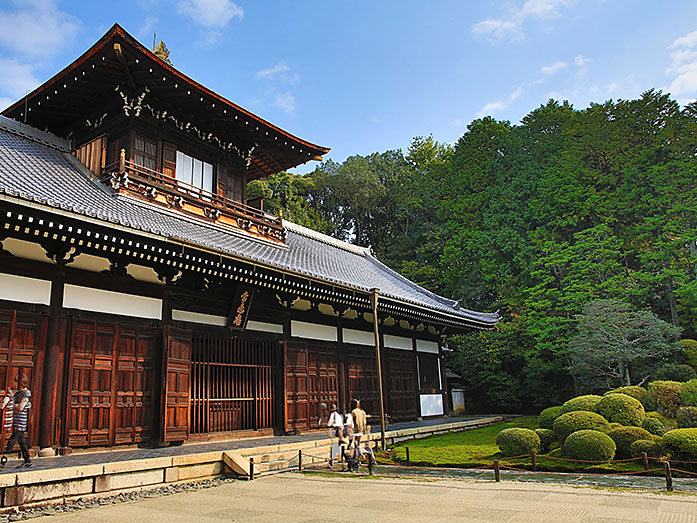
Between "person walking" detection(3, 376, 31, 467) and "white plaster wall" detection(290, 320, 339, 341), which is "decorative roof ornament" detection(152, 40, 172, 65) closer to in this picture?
"white plaster wall" detection(290, 320, 339, 341)

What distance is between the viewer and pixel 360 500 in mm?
6414

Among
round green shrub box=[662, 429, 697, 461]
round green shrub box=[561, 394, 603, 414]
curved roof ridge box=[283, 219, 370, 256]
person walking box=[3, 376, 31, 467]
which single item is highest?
curved roof ridge box=[283, 219, 370, 256]

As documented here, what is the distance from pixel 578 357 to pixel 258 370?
13.7 meters

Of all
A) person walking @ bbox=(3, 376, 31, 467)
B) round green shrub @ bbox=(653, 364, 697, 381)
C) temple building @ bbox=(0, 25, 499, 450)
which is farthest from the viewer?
round green shrub @ bbox=(653, 364, 697, 381)

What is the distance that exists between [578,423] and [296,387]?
6480 mm

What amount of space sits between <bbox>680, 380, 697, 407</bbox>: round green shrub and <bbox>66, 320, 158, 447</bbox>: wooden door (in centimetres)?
1210

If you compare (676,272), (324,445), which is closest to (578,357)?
(676,272)

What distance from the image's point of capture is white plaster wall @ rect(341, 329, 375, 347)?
589 inches

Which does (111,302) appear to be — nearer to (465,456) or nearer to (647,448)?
(465,456)

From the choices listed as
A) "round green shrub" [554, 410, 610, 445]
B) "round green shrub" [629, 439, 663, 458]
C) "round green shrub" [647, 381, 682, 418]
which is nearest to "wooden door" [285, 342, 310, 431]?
"round green shrub" [554, 410, 610, 445]

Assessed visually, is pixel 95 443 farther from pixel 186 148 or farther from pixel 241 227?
pixel 186 148

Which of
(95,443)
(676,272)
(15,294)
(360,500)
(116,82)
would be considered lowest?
(360,500)

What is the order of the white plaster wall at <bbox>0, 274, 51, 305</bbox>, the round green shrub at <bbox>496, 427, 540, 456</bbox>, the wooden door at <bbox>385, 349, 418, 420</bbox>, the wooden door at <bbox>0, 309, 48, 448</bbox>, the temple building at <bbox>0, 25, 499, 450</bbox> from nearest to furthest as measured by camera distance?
the wooden door at <bbox>0, 309, 48, 448</bbox> < the white plaster wall at <bbox>0, 274, 51, 305</bbox> < the temple building at <bbox>0, 25, 499, 450</bbox> < the round green shrub at <bbox>496, 427, 540, 456</bbox> < the wooden door at <bbox>385, 349, 418, 420</bbox>

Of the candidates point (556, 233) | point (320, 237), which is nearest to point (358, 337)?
point (320, 237)
